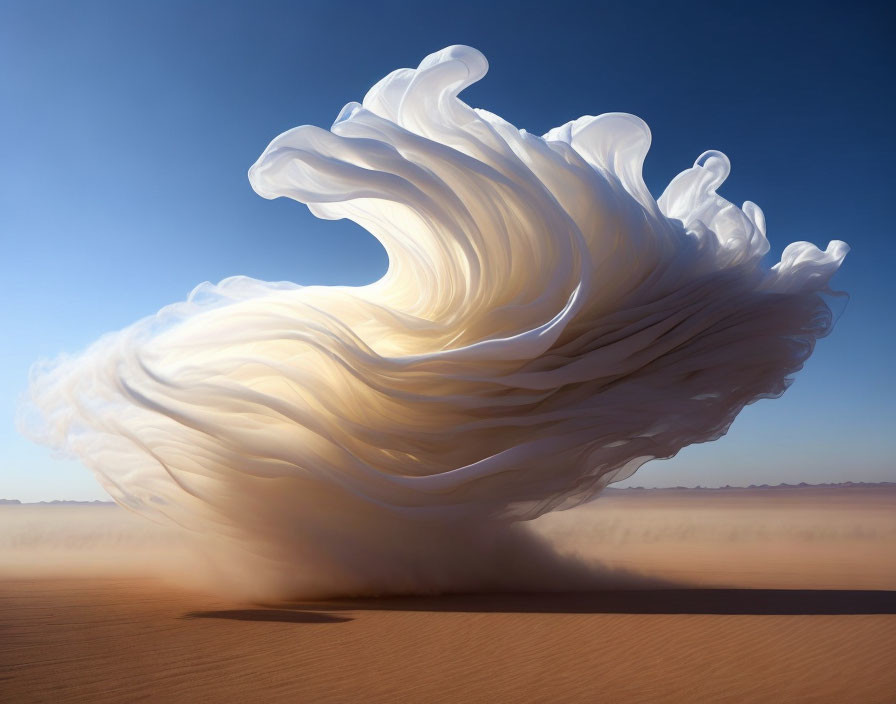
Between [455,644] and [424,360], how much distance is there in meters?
3.70

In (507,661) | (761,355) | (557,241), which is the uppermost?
(557,241)

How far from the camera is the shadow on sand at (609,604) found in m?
7.78

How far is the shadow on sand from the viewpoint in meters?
7.78

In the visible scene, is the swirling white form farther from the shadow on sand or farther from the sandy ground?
the sandy ground

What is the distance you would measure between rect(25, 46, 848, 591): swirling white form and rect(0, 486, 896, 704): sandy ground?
127 centimetres

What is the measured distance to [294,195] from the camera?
29.8 feet

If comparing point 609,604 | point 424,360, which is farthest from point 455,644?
A: point 424,360

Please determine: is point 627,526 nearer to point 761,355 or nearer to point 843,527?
point 843,527

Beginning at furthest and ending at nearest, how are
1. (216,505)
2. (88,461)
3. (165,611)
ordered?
(88,461)
(216,505)
(165,611)

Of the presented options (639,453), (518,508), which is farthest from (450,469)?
(639,453)

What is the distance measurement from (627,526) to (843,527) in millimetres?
7323

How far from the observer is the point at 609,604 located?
330 inches

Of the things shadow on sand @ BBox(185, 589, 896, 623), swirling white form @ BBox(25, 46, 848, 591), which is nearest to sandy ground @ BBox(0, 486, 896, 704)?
shadow on sand @ BBox(185, 589, 896, 623)

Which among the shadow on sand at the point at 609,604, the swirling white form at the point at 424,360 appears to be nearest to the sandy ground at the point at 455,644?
the shadow on sand at the point at 609,604
